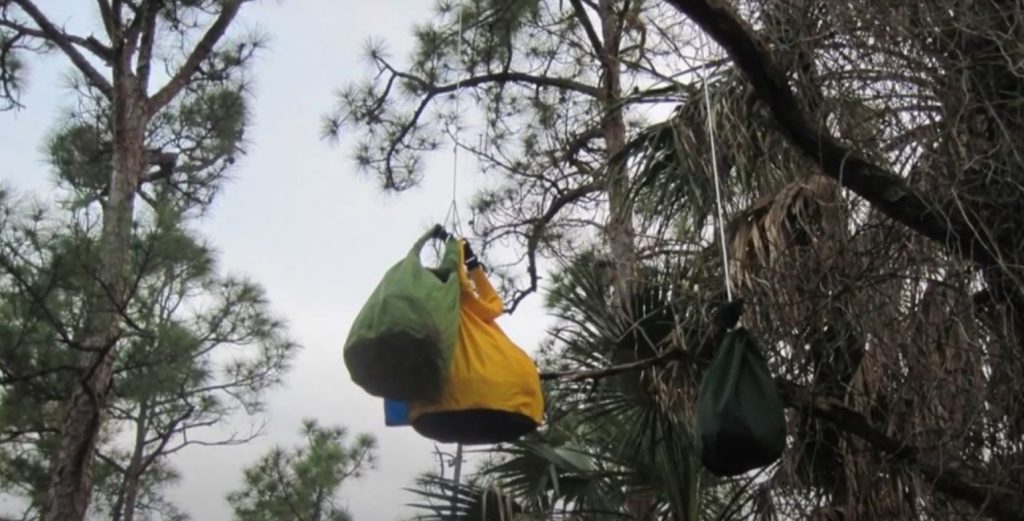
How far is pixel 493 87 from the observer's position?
Answer: 21.8 feet

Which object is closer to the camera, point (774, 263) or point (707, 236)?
point (774, 263)

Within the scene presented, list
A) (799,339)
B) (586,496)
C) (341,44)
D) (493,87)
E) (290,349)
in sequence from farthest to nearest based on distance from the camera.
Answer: (290,349) → (493,87) → (341,44) → (586,496) → (799,339)

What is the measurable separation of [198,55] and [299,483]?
5.88 meters

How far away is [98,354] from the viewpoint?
16.2 ft

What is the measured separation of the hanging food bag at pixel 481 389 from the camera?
88.7 inches

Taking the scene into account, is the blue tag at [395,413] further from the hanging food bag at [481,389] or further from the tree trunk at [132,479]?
the tree trunk at [132,479]

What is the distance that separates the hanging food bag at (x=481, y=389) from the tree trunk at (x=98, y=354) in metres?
2.85

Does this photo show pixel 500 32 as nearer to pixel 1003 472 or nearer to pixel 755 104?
pixel 755 104

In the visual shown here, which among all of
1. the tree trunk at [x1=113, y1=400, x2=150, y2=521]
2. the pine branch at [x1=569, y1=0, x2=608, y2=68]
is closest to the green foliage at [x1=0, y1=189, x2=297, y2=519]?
the tree trunk at [x1=113, y1=400, x2=150, y2=521]

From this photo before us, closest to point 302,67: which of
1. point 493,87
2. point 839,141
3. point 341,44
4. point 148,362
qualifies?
point 341,44

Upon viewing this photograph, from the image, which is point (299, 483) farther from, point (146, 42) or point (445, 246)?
point (445, 246)

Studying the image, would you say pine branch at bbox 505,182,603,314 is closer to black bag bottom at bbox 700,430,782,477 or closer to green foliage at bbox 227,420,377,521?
black bag bottom at bbox 700,430,782,477

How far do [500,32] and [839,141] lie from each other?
161 inches

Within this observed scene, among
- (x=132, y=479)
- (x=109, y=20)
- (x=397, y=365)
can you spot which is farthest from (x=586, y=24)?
(x=397, y=365)
